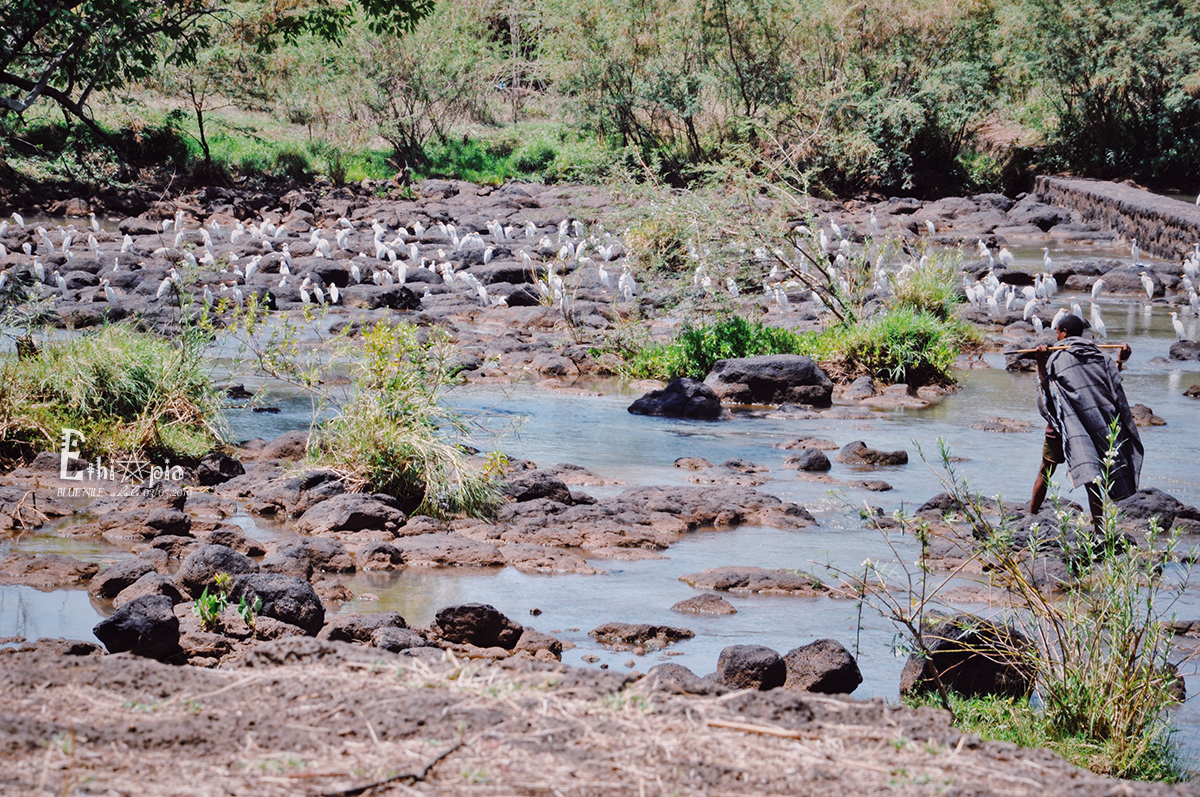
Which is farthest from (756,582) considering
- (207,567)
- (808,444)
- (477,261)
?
(477,261)

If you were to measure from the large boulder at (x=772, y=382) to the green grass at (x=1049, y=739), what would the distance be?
322 inches

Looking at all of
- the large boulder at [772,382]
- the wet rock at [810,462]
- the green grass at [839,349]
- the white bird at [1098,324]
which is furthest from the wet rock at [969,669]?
the white bird at [1098,324]

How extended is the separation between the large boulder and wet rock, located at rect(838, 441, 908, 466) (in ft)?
8.57

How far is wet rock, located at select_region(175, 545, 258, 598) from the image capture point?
6.40m

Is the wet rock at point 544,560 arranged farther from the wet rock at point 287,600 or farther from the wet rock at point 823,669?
the wet rock at point 823,669

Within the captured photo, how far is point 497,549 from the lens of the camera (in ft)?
25.4

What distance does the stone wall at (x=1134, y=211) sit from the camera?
81.4ft

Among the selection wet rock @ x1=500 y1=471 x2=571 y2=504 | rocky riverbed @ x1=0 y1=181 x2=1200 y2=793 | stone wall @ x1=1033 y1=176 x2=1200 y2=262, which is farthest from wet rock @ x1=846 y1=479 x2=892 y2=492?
stone wall @ x1=1033 y1=176 x2=1200 y2=262

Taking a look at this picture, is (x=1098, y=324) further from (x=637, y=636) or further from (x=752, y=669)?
(x=752, y=669)

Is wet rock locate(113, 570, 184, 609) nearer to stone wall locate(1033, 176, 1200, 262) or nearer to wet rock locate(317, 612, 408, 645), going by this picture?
wet rock locate(317, 612, 408, 645)

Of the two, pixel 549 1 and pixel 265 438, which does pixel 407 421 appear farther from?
pixel 549 1

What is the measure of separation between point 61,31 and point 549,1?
96.5 ft

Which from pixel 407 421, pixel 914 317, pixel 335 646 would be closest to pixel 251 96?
pixel 914 317

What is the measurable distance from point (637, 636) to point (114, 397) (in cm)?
555
